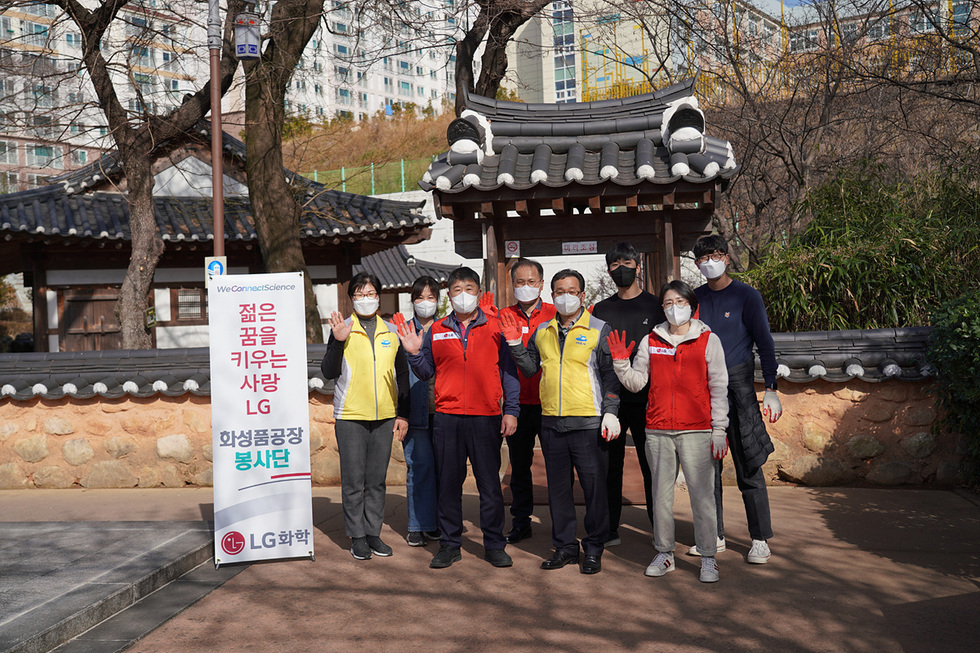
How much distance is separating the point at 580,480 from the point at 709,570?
892 millimetres

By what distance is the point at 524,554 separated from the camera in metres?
5.26

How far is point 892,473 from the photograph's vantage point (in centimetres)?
702

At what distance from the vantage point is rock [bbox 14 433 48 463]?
8094mm

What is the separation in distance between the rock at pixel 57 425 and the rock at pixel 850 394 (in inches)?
289

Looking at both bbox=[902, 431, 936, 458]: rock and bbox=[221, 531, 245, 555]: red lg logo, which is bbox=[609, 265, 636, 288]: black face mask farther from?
bbox=[902, 431, 936, 458]: rock

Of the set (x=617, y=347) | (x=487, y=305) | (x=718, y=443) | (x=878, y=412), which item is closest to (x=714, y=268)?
(x=617, y=347)

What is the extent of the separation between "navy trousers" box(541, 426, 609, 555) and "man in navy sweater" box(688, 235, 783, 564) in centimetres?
66

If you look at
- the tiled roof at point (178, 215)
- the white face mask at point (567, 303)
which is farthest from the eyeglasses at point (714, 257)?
the tiled roof at point (178, 215)

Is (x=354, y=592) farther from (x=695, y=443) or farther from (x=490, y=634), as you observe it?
(x=695, y=443)

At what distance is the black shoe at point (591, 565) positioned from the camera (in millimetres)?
4785

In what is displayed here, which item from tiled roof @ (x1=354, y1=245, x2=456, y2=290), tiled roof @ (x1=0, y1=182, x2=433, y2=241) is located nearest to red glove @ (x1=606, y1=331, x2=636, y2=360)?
tiled roof @ (x1=0, y1=182, x2=433, y2=241)

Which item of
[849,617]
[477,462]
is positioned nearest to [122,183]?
[477,462]

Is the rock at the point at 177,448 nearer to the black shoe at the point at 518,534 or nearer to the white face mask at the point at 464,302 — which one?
the black shoe at the point at 518,534

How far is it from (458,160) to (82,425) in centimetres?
461
